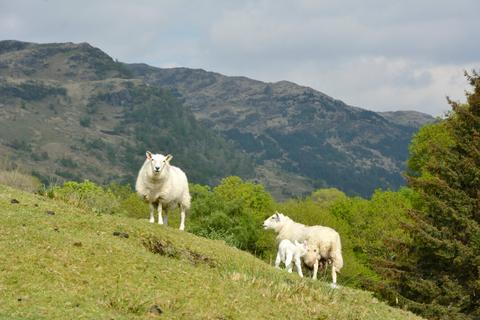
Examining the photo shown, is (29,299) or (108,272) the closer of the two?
(29,299)

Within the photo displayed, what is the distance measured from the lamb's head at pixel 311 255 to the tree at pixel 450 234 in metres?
5.29

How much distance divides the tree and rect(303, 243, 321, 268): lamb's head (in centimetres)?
529

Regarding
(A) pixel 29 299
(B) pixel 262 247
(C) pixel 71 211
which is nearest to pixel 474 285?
(C) pixel 71 211

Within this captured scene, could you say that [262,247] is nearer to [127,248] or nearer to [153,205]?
[153,205]

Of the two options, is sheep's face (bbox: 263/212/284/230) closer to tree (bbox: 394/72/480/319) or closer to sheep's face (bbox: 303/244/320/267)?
sheep's face (bbox: 303/244/320/267)

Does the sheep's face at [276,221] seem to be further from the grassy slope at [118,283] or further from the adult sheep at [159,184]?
the grassy slope at [118,283]

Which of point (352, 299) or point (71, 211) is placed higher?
point (71, 211)

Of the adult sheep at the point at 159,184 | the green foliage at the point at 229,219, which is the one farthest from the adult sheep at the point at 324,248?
the green foliage at the point at 229,219

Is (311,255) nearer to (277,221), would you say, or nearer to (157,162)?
(277,221)

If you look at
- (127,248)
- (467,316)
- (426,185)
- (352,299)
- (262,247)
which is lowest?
(262,247)

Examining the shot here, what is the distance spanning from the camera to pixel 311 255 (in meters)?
29.2

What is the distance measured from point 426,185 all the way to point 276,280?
20231 millimetres

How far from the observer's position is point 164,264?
578 inches

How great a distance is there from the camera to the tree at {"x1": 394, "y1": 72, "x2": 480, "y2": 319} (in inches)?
1190
